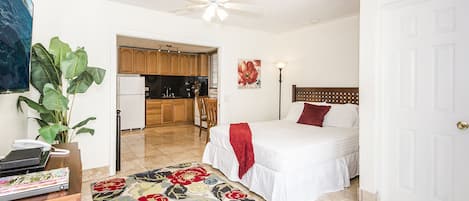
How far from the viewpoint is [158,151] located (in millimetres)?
4449

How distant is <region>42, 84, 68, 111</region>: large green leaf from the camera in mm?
2184

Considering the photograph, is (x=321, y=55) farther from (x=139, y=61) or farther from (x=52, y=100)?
(x=139, y=61)

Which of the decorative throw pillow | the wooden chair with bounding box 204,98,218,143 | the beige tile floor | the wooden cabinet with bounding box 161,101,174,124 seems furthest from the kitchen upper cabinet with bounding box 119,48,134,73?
the decorative throw pillow

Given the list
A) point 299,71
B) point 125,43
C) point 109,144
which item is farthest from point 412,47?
point 125,43

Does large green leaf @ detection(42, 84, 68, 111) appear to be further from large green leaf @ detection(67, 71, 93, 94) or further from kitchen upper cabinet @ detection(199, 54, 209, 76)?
kitchen upper cabinet @ detection(199, 54, 209, 76)

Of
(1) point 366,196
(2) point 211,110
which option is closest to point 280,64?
(2) point 211,110

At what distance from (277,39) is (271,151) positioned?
3454 mm

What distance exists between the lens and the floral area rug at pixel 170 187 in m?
2.56

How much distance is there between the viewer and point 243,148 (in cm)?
280

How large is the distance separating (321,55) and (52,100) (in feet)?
13.7

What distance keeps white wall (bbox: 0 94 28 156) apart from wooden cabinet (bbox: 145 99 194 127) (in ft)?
15.2

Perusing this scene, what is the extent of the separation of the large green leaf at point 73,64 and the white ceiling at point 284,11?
3.94ft

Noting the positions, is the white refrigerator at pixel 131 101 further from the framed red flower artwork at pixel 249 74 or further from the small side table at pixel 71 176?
the small side table at pixel 71 176

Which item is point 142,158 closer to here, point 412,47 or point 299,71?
point 299,71
